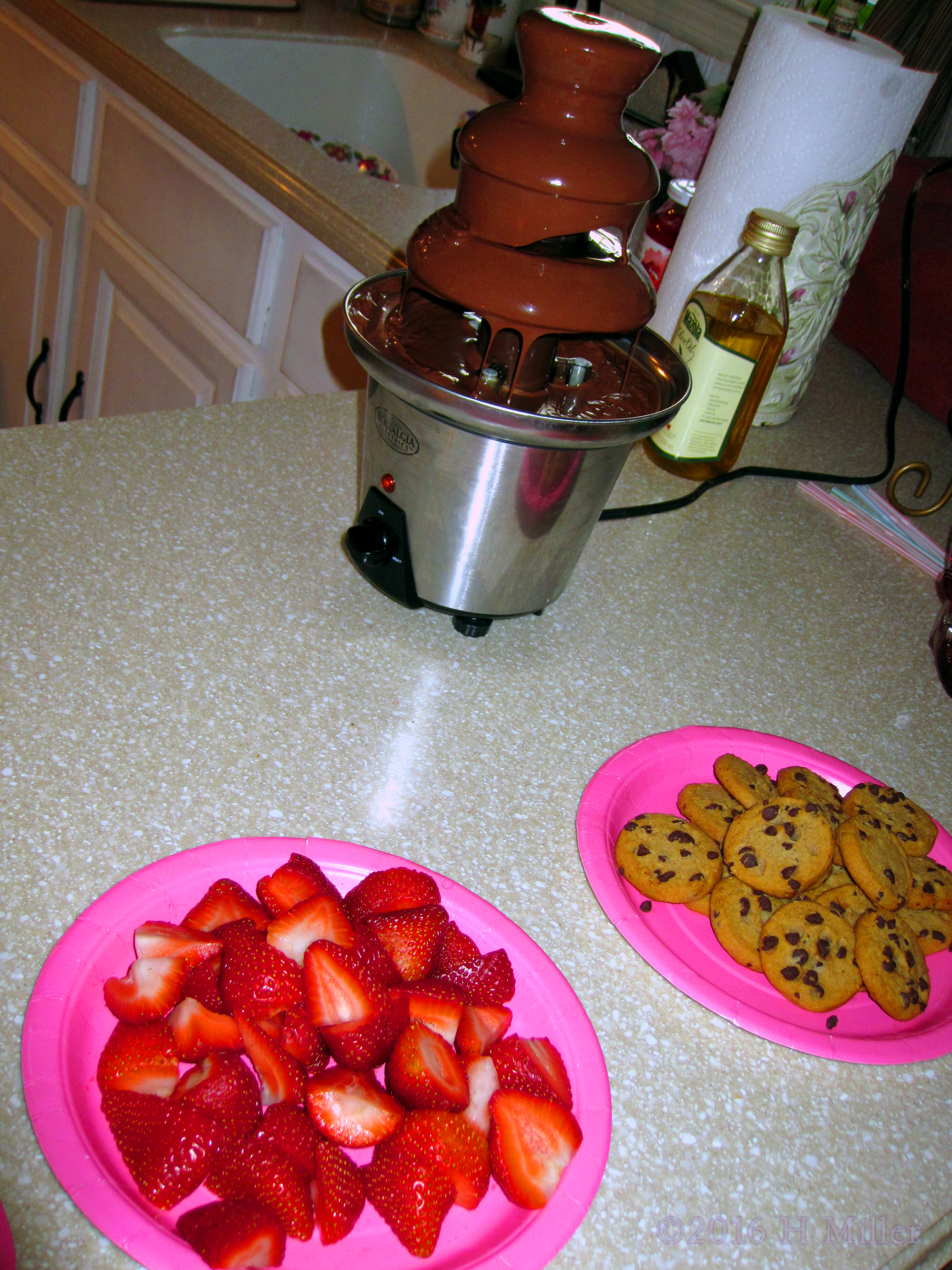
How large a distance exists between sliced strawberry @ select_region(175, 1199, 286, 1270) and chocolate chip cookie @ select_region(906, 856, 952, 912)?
408 mm

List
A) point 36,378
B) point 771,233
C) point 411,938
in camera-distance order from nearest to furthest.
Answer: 1. point 411,938
2. point 771,233
3. point 36,378

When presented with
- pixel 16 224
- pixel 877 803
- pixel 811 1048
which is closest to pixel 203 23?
pixel 16 224

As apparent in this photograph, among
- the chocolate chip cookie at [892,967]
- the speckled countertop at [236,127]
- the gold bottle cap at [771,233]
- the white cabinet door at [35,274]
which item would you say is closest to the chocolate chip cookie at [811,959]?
the chocolate chip cookie at [892,967]

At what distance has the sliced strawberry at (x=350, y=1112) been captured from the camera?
405mm

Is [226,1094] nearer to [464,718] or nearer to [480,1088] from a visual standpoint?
[480,1088]

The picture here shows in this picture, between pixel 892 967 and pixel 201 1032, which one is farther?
pixel 892 967

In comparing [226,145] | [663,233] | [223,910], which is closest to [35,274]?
[226,145]

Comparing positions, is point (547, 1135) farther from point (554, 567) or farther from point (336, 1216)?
point (554, 567)

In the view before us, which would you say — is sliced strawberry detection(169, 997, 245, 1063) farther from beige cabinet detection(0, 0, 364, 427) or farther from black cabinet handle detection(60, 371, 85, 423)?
black cabinet handle detection(60, 371, 85, 423)

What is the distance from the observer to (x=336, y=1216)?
388 mm

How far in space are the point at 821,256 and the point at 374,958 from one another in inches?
33.2

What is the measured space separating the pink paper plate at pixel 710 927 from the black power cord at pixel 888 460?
0.93ft

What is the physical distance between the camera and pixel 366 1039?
43 cm

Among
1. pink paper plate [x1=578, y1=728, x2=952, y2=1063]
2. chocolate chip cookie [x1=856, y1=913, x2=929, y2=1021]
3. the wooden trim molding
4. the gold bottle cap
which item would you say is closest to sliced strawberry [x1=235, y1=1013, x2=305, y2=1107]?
pink paper plate [x1=578, y1=728, x2=952, y2=1063]
